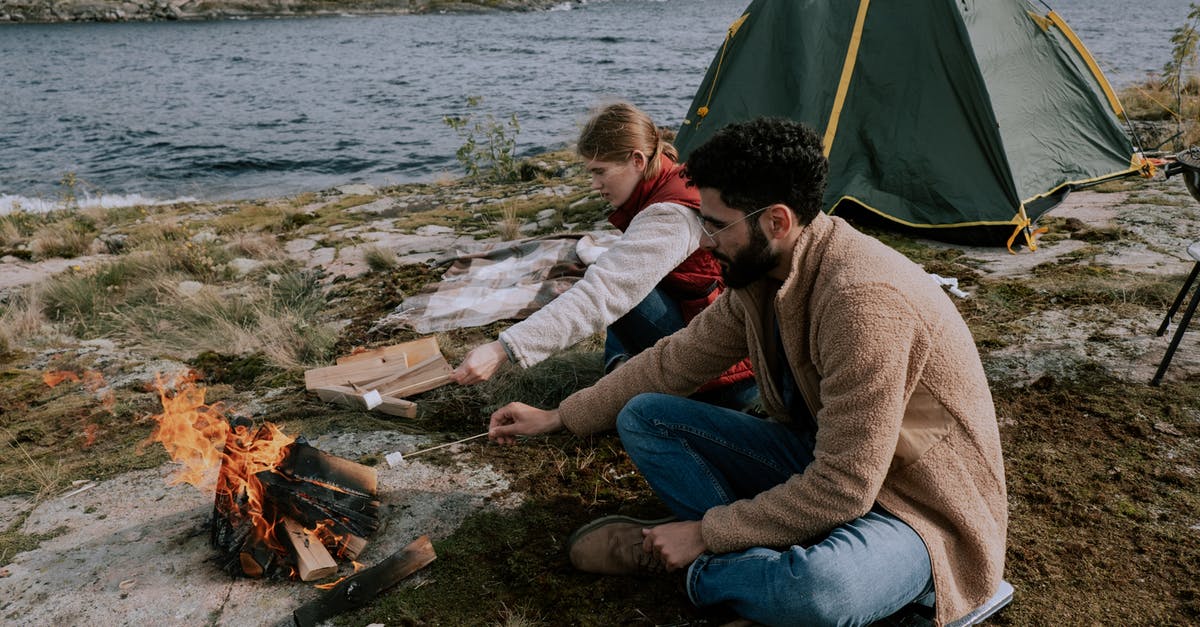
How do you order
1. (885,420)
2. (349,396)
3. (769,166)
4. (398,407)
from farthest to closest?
(349,396), (398,407), (769,166), (885,420)

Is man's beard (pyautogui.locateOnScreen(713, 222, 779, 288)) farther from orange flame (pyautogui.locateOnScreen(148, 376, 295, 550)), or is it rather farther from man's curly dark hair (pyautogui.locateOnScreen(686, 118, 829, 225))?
orange flame (pyautogui.locateOnScreen(148, 376, 295, 550))

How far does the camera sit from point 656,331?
10.8 feet

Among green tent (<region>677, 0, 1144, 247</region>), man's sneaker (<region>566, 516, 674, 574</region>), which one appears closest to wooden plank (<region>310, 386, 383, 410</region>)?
man's sneaker (<region>566, 516, 674, 574</region>)

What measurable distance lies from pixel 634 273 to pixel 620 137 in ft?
1.93

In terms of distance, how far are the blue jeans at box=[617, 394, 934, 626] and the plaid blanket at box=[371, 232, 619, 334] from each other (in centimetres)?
249

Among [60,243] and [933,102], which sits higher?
[933,102]

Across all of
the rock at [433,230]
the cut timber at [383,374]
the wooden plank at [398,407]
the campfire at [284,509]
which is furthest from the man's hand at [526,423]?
the rock at [433,230]

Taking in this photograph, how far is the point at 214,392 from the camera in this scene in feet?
13.4

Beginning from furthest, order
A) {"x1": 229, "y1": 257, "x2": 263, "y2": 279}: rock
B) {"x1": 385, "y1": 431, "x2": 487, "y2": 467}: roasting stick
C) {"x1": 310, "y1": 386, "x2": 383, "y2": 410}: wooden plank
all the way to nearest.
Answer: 1. {"x1": 229, "y1": 257, "x2": 263, "y2": 279}: rock
2. {"x1": 310, "y1": 386, "x2": 383, "y2": 410}: wooden plank
3. {"x1": 385, "y1": 431, "x2": 487, "y2": 467}: roasting stick

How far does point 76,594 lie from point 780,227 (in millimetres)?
2544

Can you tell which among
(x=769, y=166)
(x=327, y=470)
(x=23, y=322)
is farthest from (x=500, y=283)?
(x=769, y=166)

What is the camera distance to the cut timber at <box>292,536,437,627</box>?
2.37 metres

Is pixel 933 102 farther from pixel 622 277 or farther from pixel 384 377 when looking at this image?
pixel 384 377

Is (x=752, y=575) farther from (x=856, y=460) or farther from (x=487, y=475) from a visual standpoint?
(x=487, y=475)
